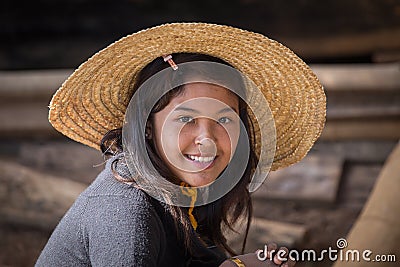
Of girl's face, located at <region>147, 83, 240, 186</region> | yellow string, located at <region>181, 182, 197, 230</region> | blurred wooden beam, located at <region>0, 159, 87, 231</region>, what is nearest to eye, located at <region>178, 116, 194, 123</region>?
girl's face, located at <region>147, 83, 240, 186</region>

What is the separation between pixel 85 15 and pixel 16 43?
395mm

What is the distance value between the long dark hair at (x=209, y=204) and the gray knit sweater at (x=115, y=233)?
0.14ft

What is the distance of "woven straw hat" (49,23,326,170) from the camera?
163 centimetres

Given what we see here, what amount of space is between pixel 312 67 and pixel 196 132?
74.7 inches

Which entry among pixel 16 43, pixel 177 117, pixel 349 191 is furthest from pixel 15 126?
pixel 177 117

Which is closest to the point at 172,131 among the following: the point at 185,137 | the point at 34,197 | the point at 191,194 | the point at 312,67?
the point at 185,137

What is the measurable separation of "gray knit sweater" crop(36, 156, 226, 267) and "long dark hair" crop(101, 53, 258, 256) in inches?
1.7

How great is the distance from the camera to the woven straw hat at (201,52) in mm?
1630

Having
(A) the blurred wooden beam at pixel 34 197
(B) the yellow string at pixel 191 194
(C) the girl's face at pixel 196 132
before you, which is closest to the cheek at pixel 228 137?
(C) the girl's face at pixel 196 132

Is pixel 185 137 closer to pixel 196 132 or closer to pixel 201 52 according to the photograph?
pixel 196 132

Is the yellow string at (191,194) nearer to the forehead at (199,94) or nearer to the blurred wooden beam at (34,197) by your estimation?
the forehead at (199,94)

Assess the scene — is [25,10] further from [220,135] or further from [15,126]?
[220,135]

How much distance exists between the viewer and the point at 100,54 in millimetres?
1656

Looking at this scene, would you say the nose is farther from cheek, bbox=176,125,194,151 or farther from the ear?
the ear
